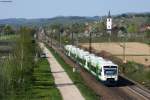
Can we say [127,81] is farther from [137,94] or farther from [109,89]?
[137,94]

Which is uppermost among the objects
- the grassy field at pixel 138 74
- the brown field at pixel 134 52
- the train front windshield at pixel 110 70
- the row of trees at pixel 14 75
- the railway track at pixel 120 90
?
the row of trees at pixel 14 75

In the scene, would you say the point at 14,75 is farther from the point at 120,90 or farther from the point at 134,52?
the point at 134,52

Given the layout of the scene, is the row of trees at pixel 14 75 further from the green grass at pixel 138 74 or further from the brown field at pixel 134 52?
the brown field at pixel 134 52

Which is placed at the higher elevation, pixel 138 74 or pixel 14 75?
pixel 14 75

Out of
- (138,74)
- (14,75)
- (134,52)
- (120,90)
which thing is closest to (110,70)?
(120,90)

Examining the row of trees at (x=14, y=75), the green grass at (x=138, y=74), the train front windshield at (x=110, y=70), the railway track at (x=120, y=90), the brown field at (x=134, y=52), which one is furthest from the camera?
the brown field at (x=134, y=52)

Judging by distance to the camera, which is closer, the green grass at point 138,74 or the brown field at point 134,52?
the green grass at point 138,74

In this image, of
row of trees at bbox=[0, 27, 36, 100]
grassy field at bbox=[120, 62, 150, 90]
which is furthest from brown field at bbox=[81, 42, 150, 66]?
row of trees at bbox=[0, 27, 36, 100]

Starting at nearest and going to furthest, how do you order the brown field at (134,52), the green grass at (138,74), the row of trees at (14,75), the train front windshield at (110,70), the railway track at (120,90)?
the row of trees at (14,75) → the railway track at (120,90) → the train front windshield at (110,70) → the green grass at (138,74) → the brown field at (134,52)

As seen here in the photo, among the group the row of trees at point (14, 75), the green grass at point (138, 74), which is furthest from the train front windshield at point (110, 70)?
the row of trees at point (14, 75)

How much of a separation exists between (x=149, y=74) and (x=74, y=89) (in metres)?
15.4

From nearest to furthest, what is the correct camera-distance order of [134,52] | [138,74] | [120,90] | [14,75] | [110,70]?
[14,75]
[120,90]
[110,70]
[138,74]
[134,52]

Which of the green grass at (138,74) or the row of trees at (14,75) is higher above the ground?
the row of trees at (14,75)

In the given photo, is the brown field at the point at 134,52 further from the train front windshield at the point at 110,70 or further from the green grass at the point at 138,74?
the train front windshield at the point at 110,70
